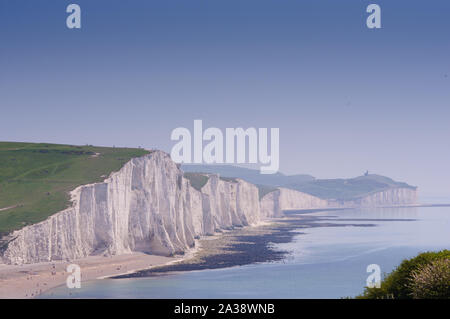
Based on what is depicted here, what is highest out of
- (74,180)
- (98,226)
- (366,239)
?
(74,180)

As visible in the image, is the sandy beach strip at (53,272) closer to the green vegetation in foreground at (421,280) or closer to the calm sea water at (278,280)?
the calm sea water at (278,280)

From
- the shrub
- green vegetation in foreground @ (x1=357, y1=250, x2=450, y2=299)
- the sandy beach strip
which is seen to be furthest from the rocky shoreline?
the shrub

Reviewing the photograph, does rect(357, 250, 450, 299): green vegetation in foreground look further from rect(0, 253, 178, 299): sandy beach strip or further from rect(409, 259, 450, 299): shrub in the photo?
rect(0, 253, 178, 299): sandy beach strip

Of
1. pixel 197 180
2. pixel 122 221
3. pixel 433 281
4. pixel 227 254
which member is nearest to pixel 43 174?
pixel 122 221
